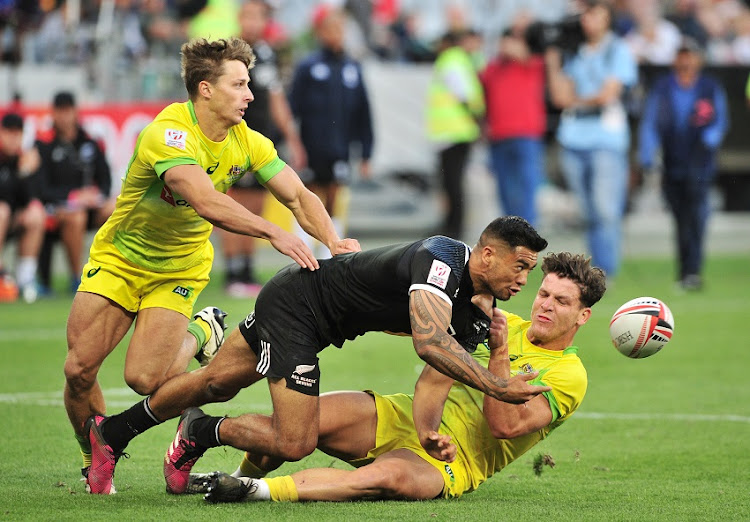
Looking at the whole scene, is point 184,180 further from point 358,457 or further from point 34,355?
point 34,355

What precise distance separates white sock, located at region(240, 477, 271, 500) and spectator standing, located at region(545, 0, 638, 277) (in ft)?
32.2

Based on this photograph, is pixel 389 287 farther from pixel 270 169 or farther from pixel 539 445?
pixel 539 445

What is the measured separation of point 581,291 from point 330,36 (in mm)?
9221

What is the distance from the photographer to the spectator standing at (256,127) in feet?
48.8

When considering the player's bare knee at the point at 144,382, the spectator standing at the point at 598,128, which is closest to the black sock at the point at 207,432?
the player's bare knee at the point at 144,382

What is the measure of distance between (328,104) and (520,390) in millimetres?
10066

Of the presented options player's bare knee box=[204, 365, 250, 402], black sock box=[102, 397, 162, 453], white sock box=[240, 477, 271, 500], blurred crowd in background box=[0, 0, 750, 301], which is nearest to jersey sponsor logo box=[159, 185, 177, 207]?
player's bare knee box=[204, 365, 250, 402]

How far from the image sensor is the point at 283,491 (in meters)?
6.29

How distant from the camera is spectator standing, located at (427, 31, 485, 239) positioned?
17922 millimetres

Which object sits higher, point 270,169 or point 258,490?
point 270,169

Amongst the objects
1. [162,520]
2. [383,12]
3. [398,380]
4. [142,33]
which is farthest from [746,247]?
[162,520]

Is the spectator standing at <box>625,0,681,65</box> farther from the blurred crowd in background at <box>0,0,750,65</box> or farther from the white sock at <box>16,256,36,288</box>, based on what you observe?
the white sock at <box>16,256,36,288</box>

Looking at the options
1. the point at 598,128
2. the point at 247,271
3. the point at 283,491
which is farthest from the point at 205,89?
the point at 598,128

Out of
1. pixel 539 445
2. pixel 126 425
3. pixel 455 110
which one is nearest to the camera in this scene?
pixel 126 425
